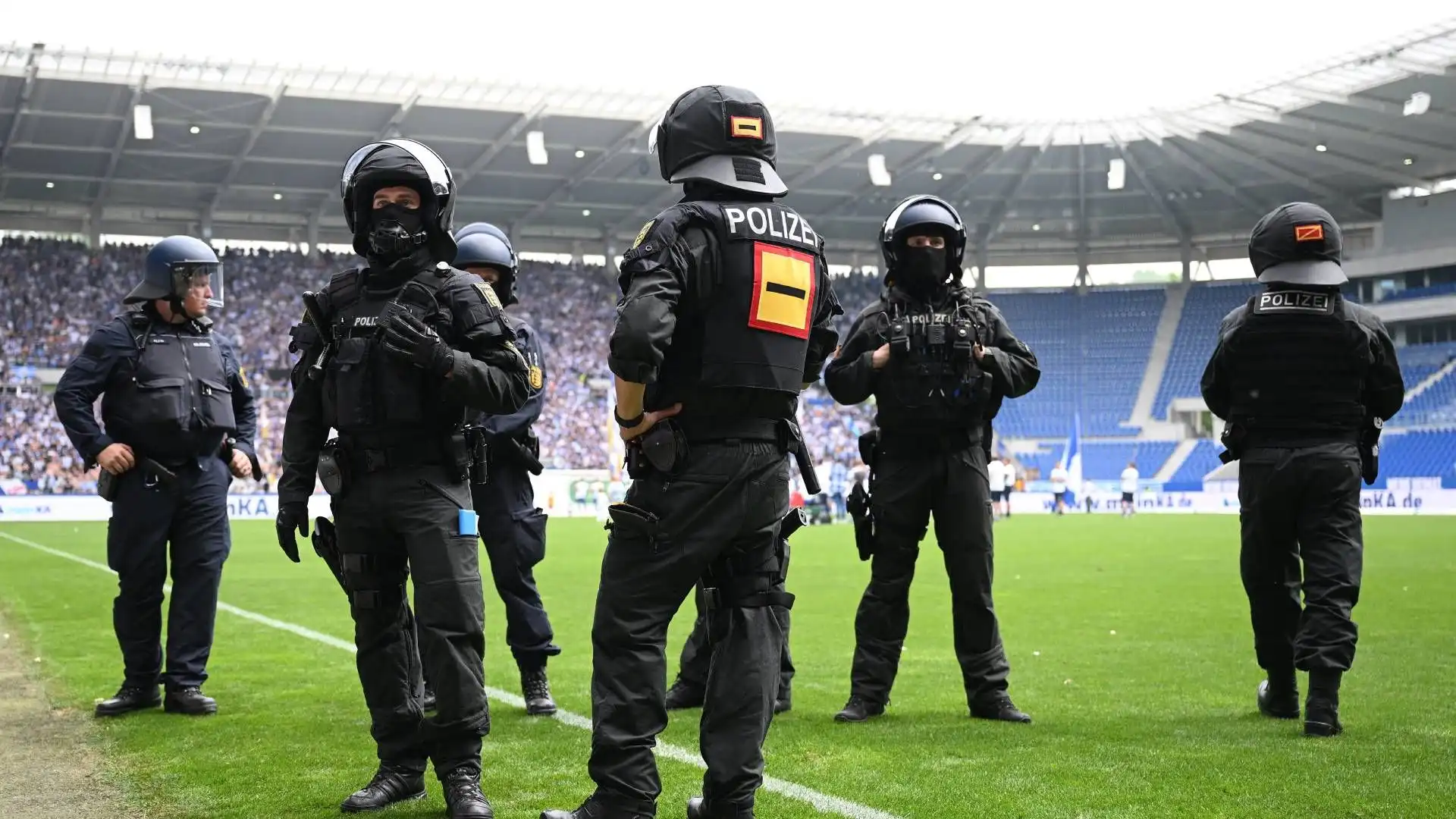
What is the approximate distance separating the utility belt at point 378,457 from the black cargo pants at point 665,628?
82 centimetres

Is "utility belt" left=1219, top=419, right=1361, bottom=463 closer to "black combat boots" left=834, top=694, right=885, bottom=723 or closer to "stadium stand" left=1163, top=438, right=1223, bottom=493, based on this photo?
"black combat boots" left=834, top=694, right=885, bottom=723

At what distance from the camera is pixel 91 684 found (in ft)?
25.4

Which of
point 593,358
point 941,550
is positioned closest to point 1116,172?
point 593,358

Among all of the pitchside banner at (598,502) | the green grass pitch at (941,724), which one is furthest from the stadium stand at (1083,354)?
the green grass pitch at (941,724)

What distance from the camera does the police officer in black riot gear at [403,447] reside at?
15.1ft

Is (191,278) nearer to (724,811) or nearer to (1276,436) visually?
(724,811)

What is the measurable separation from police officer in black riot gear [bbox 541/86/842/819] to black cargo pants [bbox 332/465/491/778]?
1.97 ft

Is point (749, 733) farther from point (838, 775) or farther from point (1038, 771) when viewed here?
point (1038, 771)

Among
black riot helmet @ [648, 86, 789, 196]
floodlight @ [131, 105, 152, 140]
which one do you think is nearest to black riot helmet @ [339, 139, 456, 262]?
black riot helmet @ [648, 86, 789, 196]

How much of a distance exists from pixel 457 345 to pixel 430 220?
0.48 m

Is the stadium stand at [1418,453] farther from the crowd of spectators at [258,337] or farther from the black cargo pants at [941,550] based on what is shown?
the black cargo pants at [941,550]

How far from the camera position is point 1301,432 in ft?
20.5

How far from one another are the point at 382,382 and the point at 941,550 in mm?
2928

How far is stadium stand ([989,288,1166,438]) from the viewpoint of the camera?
53.7 m
